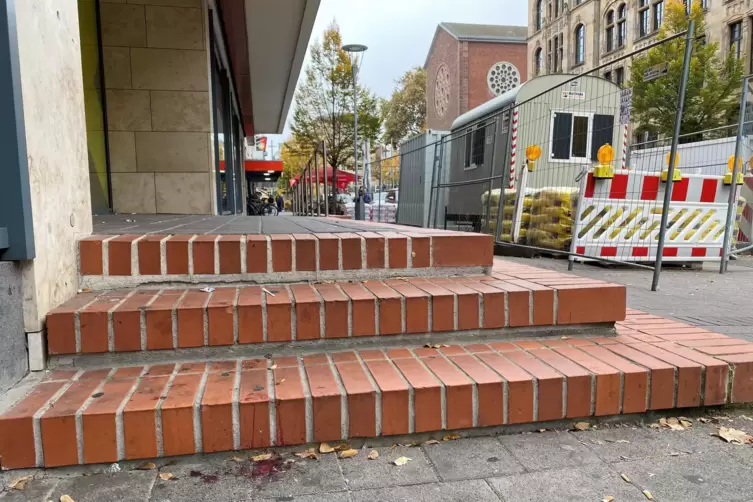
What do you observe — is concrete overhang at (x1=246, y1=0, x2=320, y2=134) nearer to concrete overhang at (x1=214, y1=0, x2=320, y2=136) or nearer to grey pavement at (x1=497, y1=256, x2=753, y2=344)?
concrete overhang at (x1=214, y1=0, x2=320, y2=136)

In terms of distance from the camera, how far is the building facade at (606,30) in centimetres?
2203

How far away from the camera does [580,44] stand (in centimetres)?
3391

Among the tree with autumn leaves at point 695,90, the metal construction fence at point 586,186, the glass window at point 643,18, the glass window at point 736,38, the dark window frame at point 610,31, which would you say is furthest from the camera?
the dark window frame at point 610,31

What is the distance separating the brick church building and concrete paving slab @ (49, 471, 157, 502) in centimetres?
3921

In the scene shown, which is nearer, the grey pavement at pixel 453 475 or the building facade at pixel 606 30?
the grey pavement at pixel 453 475

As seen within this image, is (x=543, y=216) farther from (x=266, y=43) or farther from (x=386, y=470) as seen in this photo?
(x=386, y=470)

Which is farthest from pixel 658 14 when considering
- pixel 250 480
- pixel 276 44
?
pixel 250 480

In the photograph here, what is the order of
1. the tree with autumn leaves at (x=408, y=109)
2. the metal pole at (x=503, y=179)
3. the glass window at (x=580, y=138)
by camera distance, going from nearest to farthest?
the metal pole at (x=503, y=179), the glass window at (x=580, y=138), the tree with autumn leaves at (x=408, y=109)

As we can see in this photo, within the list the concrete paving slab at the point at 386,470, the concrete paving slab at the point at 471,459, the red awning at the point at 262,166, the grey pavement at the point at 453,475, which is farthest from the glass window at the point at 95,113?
the red awning at the point at 262,166

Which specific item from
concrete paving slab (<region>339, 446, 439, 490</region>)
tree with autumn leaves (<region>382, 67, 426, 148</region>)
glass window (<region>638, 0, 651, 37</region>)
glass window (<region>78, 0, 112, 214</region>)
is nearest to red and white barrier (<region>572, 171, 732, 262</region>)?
concrete paving slab (<region>339, 446, 439, 490</region>)

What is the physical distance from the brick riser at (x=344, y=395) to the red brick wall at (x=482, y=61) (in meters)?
39.3

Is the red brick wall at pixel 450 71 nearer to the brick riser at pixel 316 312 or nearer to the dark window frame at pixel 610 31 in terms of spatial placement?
the dark window frame at pixel 610 31

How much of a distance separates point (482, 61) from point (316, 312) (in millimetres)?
42234

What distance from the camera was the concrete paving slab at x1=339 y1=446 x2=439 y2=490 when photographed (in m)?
1.51
